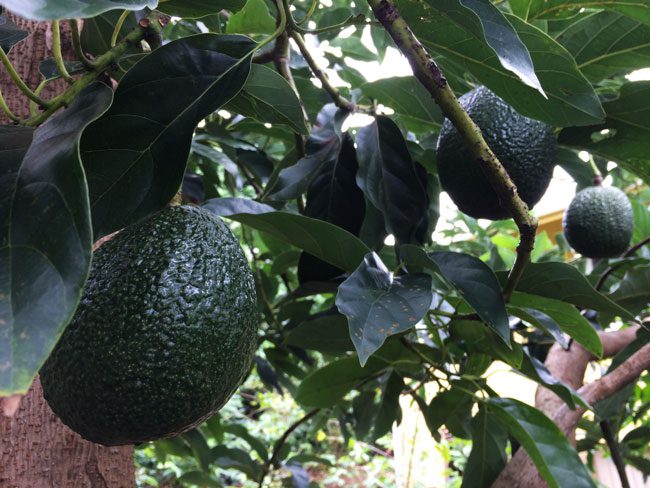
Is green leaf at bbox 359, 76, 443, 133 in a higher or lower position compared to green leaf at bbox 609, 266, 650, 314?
higher

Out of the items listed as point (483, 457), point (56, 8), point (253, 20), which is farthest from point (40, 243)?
point (483, 457)

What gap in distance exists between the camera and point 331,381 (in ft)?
3.53

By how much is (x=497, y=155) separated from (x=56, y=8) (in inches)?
23.3

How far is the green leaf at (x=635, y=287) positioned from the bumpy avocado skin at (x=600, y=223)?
0.66 ft

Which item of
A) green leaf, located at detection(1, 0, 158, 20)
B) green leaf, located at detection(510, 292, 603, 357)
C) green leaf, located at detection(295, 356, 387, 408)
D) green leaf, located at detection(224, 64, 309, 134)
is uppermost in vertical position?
green leaf, located at detection(1, 0, 158, 20)

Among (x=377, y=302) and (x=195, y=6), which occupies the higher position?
(x=195, y=6)

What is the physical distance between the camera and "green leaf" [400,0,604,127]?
67cm

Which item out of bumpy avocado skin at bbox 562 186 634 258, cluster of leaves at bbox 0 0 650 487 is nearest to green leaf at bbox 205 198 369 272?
cluster of leaves at bbox 0 0 650 487

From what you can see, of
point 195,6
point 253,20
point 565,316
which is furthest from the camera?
point 253,20

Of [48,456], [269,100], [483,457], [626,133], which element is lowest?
[483,457]

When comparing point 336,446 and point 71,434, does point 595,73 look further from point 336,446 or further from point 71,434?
point 336,446

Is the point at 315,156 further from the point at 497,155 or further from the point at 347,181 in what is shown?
the point at 497,155

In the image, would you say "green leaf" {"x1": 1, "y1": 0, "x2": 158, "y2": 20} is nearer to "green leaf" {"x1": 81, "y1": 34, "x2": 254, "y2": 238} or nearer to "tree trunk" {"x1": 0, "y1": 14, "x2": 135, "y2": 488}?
"green leaf" {"x1": 81, "y1": 34, "x2": 254, "y2": 238}

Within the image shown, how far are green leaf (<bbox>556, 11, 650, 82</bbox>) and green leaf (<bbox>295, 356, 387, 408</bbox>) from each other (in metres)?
0.52
